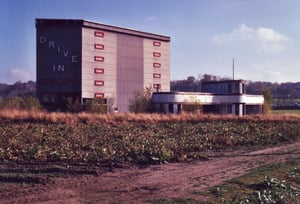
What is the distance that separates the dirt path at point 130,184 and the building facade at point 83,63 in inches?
2037

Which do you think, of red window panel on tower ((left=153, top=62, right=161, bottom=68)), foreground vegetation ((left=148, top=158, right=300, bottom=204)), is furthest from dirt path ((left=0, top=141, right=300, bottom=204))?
red window panel on tower ((left=153, top=62, right=161, bottom=68))

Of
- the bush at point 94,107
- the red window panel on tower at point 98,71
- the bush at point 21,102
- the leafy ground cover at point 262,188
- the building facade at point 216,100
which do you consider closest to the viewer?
the leafy ground cover at point 262,188

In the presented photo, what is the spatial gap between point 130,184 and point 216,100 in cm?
5882

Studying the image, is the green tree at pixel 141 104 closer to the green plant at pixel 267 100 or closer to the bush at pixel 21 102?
the bush at pixel 21 102

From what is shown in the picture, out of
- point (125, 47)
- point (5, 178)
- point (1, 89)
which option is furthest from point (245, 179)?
point (1, 89)

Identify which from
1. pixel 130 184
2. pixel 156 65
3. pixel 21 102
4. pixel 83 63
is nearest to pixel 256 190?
pixel 130 184

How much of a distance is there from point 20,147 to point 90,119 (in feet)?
56.6

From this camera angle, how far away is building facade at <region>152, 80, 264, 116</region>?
6212 centimetres

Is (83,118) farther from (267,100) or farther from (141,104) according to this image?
(267,100)

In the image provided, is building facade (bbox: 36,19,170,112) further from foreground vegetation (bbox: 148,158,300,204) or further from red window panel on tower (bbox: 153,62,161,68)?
foreground vegetation (bbox: 148,158,300,204)

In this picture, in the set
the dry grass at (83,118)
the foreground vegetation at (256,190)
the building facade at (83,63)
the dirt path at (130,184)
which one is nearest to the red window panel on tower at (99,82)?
the building facade at (83,63)

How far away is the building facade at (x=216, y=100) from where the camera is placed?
204ft

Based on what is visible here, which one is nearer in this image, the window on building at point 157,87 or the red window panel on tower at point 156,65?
the window on building at point 157,87

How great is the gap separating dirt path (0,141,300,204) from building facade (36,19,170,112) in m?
51.7
